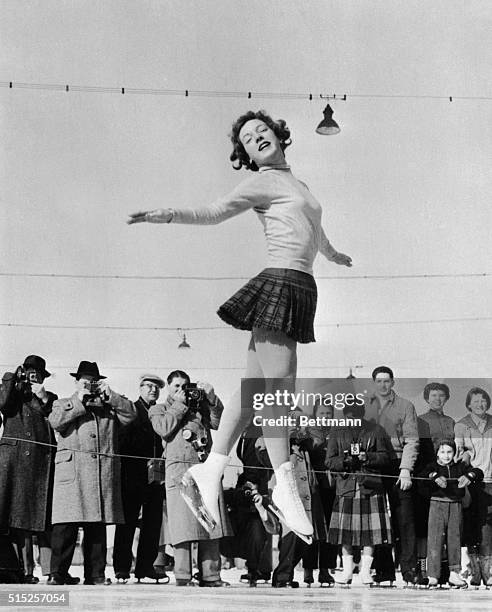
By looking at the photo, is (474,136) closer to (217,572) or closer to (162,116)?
(162,116)

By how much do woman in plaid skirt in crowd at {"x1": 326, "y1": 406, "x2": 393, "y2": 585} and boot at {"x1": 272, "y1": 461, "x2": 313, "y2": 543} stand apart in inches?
29.4

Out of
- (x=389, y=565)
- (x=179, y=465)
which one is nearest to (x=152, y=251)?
(x=179, y=465)

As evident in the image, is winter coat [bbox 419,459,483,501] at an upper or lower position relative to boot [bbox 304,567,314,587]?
upper

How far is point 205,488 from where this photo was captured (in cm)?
441

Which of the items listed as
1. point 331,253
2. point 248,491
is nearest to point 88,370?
point 248,491

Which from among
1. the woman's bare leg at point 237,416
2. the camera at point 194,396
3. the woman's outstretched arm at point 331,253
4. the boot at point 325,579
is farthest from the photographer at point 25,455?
the woman's outstretched arm at point 331,253

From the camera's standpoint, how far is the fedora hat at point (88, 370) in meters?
4.85

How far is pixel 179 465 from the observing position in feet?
15.5

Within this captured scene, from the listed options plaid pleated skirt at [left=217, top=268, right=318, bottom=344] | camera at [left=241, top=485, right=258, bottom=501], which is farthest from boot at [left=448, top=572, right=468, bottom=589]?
plaid pleated skirt at [left=217, top=268, right=318, bottom=344]

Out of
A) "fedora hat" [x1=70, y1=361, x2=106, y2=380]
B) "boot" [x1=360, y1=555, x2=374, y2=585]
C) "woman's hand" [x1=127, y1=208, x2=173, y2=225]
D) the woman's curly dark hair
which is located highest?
the woman's curly dark hair

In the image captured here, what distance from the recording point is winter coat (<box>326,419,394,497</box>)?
4.99 m

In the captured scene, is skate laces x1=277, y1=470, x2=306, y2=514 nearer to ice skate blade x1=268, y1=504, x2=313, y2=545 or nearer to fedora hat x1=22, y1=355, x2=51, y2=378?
ice skate blade x1=268, y1=504, x2=313, y2=545

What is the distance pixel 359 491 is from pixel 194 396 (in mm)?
985

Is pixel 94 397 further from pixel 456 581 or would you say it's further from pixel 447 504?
pixel 456 581
